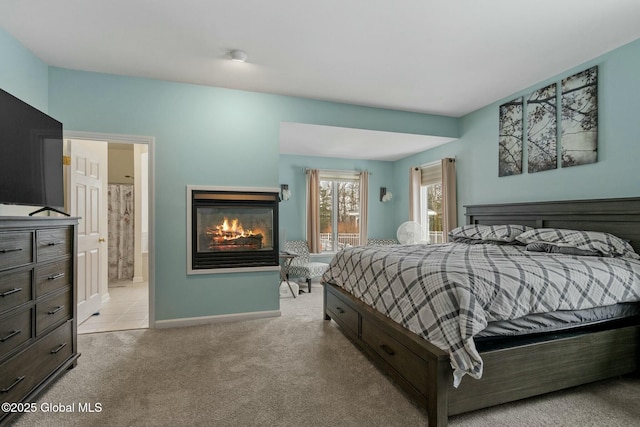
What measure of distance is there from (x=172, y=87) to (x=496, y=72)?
3.39m

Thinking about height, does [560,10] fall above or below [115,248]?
above

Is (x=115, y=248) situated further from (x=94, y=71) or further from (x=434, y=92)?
(x=434, y=92)

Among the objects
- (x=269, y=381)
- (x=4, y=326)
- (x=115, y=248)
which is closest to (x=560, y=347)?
(x=269, y=381)

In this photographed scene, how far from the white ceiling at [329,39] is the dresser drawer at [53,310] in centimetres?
203

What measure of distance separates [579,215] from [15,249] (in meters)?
4.34

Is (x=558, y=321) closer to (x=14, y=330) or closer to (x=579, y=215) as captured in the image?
(x=579, y=215)

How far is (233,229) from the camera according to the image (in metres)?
3.51

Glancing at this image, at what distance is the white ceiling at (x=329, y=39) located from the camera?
216 cm

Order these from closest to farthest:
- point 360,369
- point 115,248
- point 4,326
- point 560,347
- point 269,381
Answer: point 4,326
point 560,347
point 269,381
point 360,369
point 115,248

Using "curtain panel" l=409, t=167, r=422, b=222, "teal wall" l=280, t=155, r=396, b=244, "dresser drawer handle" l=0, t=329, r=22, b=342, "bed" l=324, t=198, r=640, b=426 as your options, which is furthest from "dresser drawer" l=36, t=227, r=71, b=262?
"curtain panel" l=409, t=167, r=422, b=222

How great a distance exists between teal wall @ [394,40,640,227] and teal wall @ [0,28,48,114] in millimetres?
4902

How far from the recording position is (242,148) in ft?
11.4

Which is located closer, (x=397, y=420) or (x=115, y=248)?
(x=397, y=420)

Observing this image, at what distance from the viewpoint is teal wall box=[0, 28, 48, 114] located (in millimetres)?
2383
